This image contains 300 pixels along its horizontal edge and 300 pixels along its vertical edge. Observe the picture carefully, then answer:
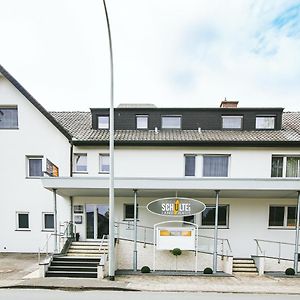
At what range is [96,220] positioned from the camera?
39.3ft

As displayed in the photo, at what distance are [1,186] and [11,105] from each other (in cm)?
465

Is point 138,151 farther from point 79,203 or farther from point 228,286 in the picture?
point 228,286

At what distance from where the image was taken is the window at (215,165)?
12453mm

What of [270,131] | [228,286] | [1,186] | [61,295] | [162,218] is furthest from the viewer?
[270,131]

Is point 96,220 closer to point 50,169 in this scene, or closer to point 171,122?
point 50,169

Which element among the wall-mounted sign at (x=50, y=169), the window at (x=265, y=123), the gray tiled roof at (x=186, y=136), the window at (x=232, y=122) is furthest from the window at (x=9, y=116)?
the window at (x=265, y=123)

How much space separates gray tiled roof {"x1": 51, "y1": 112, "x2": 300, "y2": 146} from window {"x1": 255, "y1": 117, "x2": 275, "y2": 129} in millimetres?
471

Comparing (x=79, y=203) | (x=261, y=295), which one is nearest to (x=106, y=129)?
(x=79, y=203)

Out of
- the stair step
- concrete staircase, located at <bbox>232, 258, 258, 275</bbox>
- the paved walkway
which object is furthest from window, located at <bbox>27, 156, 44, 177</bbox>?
concrete staircase, located at <bbox>232, 258, 258, 275</bbox>

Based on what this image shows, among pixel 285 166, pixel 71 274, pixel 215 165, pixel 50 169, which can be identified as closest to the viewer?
pixel 71 274

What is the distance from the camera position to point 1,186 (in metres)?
12.6

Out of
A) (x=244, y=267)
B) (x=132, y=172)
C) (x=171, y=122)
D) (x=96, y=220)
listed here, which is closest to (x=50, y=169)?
(x=96, y=220)

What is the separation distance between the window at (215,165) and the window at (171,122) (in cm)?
307

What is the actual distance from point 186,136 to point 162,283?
763 centimetres
